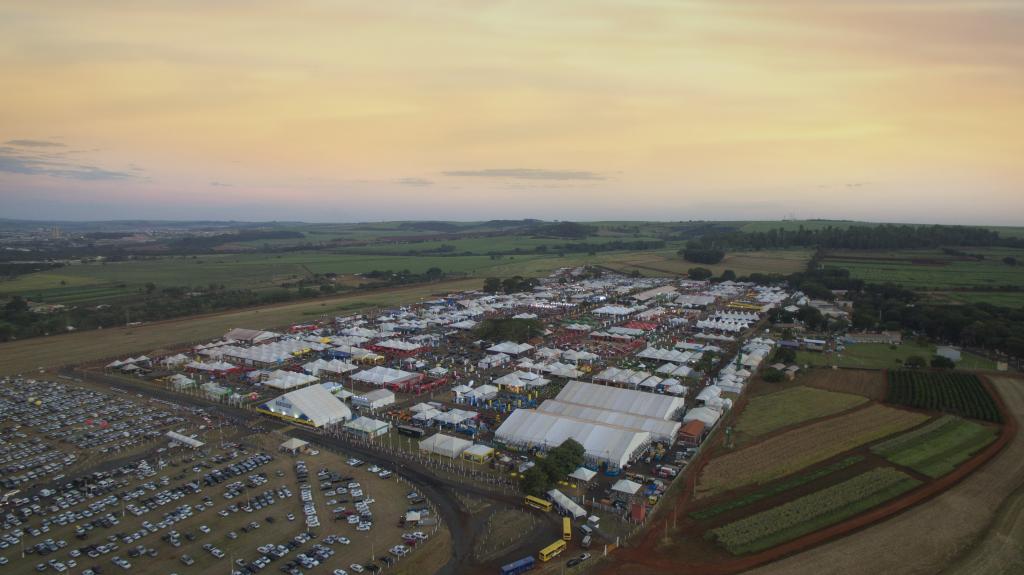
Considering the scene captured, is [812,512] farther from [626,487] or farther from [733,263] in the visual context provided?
[733,263]

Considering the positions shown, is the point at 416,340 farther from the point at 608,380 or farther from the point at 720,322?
the point at 720,322

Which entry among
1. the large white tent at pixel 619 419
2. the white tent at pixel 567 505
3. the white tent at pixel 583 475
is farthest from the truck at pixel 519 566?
the large white tent at pixel 619 419

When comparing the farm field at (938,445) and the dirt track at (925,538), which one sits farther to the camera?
the farm field at (938,445)

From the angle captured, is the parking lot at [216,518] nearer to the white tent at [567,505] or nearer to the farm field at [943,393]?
the white tent at [567,505]

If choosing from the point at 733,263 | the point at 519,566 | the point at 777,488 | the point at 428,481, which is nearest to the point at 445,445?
the point at 428,481

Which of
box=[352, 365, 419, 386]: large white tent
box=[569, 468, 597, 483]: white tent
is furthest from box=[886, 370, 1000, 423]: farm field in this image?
box=[352, 365, 419, 386]: large white tent
